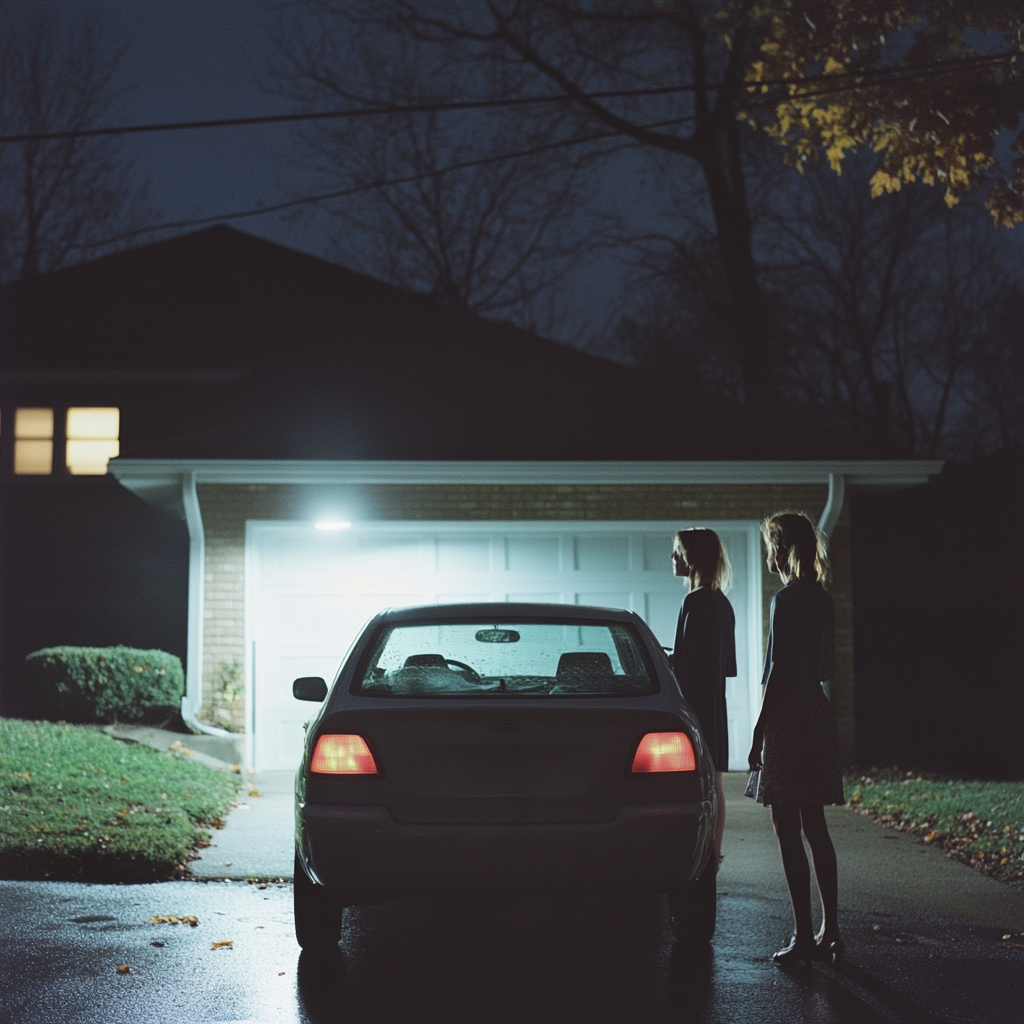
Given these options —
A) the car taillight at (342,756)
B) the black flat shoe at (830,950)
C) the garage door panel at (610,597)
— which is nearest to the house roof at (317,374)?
the garage door panel at (610,597)

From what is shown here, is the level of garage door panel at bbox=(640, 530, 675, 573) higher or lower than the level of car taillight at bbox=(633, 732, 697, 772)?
higher

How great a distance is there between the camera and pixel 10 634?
58.1 feet

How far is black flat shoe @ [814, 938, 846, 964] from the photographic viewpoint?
520cm

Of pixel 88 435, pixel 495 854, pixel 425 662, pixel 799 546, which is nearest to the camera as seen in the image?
pixel 495 854

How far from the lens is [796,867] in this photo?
5184 mm

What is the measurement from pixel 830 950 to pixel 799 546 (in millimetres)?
1713

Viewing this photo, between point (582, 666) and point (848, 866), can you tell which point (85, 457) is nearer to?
point (848, 866)

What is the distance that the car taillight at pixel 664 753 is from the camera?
467 centimetres

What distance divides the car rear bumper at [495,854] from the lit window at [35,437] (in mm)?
14342

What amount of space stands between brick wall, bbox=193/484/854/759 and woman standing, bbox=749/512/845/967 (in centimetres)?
656

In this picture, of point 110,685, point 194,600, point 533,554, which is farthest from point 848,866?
point 110,685

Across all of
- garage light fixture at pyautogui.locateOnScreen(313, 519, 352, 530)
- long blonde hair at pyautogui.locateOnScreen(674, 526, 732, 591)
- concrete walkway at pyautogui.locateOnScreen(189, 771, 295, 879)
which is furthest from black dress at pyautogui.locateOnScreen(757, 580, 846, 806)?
garage light fixture at pyautogui.locateOnScreen(313, 519, 352, 530)

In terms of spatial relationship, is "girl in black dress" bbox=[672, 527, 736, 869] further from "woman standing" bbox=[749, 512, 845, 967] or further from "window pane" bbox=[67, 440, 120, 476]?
"window pane" bbox=[67, 440, 120, 476]

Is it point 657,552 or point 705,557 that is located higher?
point 657,552
